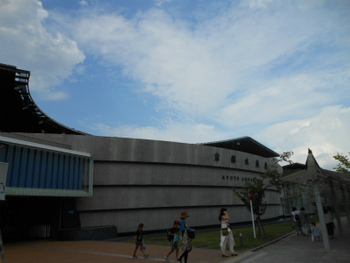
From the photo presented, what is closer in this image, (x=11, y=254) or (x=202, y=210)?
(x=11, y=254)

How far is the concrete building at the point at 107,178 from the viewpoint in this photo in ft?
57.3

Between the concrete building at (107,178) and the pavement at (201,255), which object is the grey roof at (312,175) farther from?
the concrete building at (107,178)

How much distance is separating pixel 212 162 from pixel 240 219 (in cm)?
796

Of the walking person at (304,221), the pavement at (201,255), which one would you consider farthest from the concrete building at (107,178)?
the walking person at (304,221)

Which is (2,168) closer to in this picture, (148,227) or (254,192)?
(254,192)

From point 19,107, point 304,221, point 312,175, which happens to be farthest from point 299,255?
point 19,107

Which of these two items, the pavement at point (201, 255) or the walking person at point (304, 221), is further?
the walking person at point (304, 221)

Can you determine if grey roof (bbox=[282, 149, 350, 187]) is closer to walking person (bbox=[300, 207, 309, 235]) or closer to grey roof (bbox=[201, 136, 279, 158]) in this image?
walking person (bbox=[300, 207, 309, 235])

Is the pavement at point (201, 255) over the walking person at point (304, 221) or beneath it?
beneath

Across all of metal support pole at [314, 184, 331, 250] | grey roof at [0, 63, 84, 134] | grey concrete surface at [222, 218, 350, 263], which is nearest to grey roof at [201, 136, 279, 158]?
grey roof at [0, 63, 84, 134]

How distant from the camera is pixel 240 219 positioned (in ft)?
96.7

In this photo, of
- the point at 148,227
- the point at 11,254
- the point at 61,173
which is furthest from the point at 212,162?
the point at 11,254

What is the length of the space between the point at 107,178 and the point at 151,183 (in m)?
3.84

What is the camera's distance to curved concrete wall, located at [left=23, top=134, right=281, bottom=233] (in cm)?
2152
